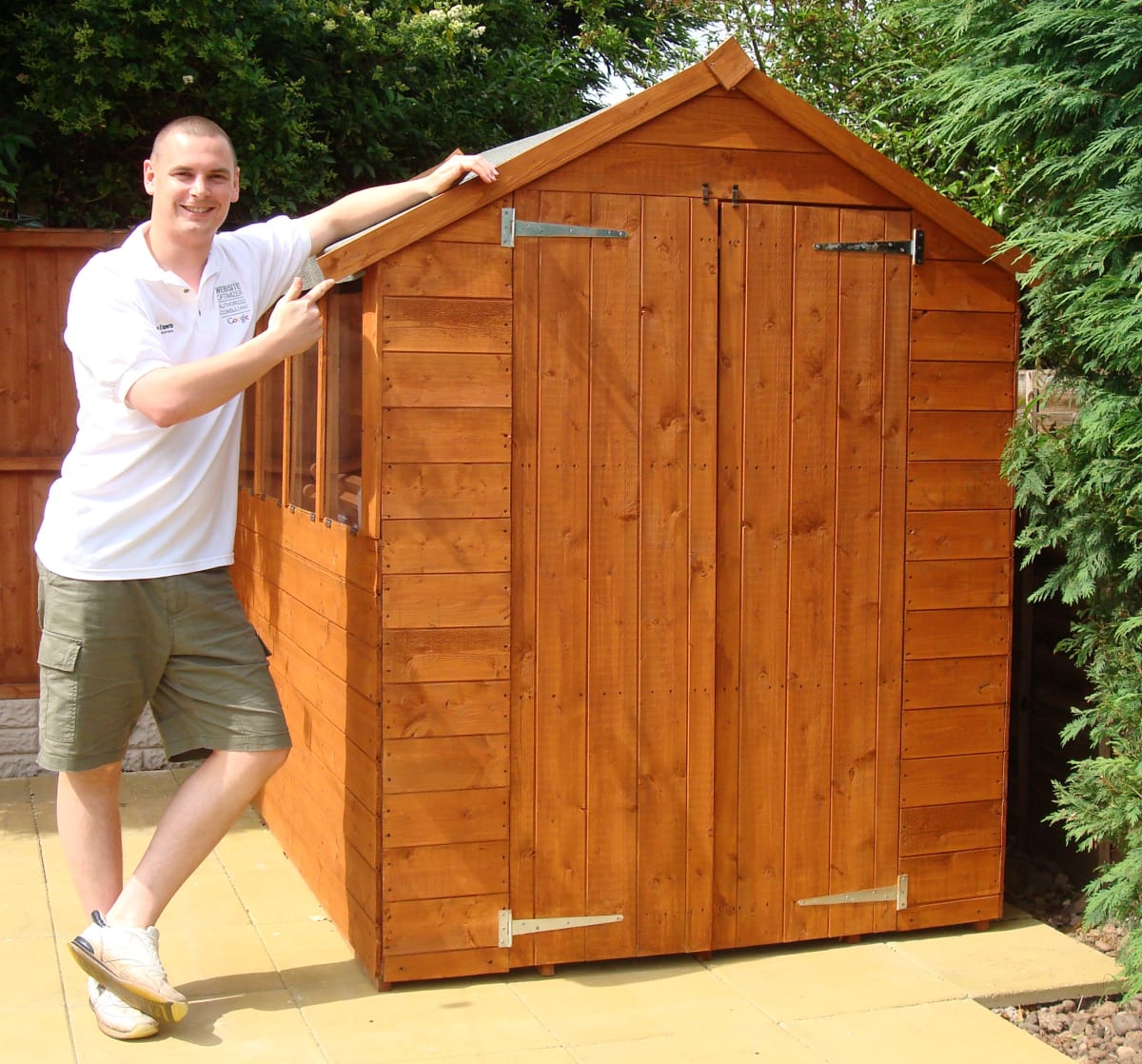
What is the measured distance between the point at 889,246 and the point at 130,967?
2952 millimetres

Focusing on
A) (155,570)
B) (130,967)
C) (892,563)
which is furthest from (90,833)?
(892,563)

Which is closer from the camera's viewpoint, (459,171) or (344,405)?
(459,171)

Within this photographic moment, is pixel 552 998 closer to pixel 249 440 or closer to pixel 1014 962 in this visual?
pixel 1014 962

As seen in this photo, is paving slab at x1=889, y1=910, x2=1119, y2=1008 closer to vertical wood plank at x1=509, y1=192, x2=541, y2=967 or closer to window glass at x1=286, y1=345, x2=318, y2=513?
vertical wood plank at x1=509, y1=192, x2=541, y2=967

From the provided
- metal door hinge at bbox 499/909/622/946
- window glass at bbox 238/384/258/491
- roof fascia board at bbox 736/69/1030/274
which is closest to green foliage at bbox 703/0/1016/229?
roof fascia board at bbox 736/69/1030/274

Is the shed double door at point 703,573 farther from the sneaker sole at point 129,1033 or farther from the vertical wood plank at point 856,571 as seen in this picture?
the sneaker sole at point 129,1033

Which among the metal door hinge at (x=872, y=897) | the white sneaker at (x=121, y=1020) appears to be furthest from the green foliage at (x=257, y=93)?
the metal door hinge at (x=872, y=897)

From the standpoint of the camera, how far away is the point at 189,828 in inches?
151

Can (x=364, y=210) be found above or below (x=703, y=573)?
above

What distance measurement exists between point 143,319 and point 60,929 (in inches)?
78.7

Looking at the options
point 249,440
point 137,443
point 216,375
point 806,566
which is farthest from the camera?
point 249,440

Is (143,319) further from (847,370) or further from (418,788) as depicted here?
(847,370)

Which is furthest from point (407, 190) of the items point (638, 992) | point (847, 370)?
point (638, 992)

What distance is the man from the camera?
12.2 feet
